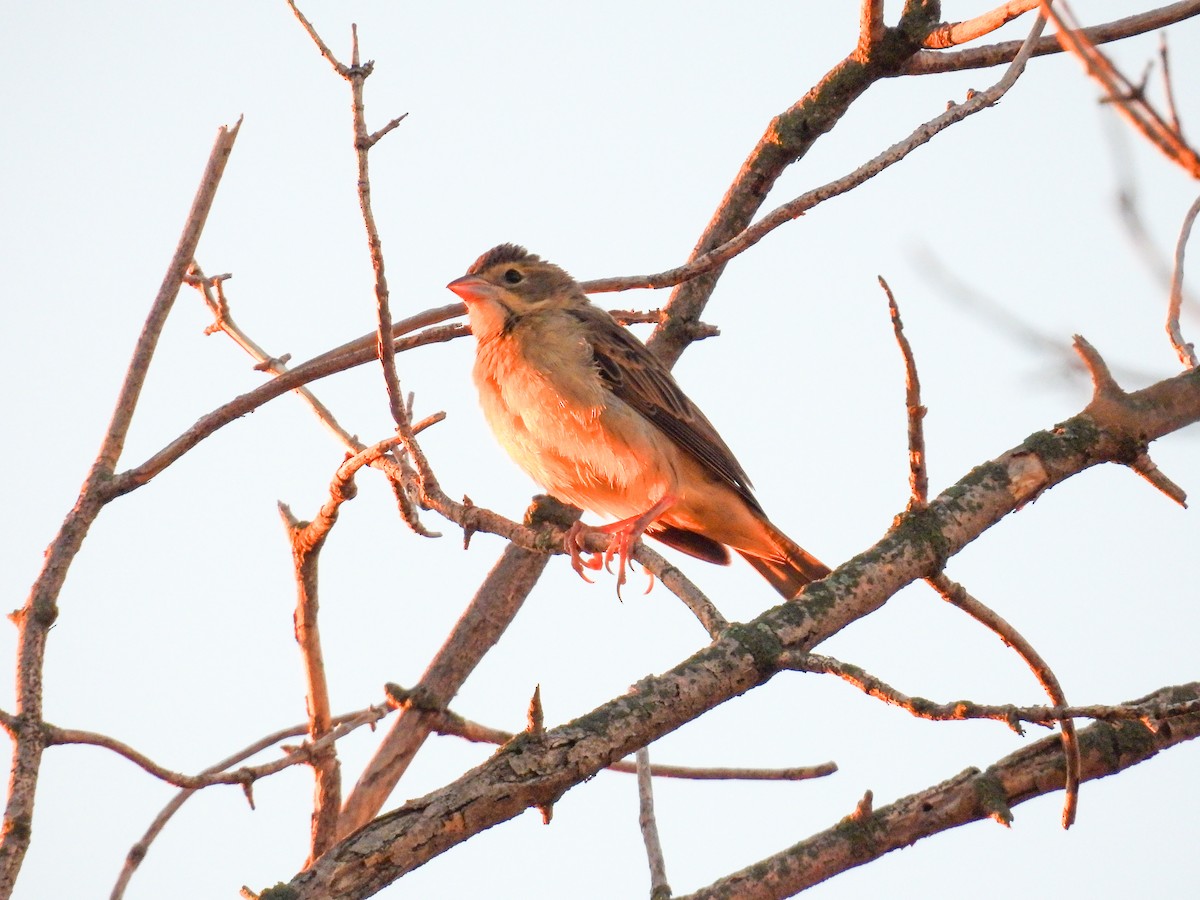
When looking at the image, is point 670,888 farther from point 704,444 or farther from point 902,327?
point 704,444

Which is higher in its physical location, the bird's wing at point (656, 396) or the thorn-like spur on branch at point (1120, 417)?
the bird's wing at point (656, 396)

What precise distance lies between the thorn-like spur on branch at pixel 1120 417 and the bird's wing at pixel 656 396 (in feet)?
8.17

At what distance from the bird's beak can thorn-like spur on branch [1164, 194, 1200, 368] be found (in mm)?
3240

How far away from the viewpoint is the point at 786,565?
609cm

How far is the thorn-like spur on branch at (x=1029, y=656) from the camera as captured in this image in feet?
11.0

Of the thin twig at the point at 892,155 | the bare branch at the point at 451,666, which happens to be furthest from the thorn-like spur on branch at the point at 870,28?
the bare branch at the point at 451,666

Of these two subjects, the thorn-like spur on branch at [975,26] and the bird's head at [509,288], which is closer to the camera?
the thorn-like spur on branch at [975,26]

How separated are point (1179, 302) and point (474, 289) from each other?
3.35m

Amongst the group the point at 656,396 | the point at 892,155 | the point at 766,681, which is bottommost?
the point at 766,681

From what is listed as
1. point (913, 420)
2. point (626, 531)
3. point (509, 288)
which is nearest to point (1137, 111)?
point (913, 420)

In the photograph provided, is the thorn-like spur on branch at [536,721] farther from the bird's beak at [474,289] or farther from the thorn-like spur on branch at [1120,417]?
the bird's beak at [474,289]

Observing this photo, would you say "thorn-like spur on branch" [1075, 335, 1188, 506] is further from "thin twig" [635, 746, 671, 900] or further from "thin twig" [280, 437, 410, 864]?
"thin twig" [280, 437, 410, 864]

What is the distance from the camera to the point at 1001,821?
3.33 metres

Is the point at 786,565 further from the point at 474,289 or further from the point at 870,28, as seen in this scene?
the point at 870,28
